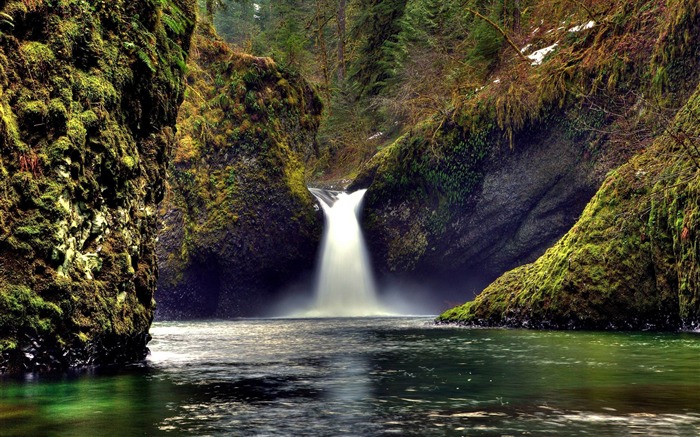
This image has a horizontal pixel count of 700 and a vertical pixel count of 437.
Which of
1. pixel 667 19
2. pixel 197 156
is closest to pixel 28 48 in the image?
pixel 667 19

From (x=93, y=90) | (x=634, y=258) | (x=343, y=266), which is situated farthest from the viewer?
(x=343, y=266)

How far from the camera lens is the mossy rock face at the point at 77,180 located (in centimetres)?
696

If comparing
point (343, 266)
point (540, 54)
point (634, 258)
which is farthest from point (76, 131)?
point (343, 266)

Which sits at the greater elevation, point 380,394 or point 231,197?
point 231,197

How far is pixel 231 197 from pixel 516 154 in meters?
10.3

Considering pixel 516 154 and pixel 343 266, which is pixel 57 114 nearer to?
pixel 516 154

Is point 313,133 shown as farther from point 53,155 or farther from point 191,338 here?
point 53,155

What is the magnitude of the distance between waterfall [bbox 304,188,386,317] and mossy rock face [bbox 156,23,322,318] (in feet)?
2.03

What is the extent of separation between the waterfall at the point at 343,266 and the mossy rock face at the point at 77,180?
16695mm

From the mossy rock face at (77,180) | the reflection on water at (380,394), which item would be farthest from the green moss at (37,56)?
the reflection on water at (380,394)

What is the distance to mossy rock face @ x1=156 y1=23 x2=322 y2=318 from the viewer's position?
997 inches

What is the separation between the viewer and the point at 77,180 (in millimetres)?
7688

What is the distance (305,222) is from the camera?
26.0 m

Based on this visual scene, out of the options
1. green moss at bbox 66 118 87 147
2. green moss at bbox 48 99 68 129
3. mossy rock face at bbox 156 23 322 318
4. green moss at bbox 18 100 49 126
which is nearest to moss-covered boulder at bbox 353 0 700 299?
mossy rock face at bbox 156 23 322 318
